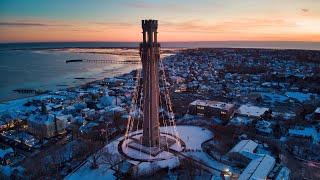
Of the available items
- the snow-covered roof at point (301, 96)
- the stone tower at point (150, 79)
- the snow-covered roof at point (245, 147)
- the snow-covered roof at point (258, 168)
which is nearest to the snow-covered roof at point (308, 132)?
the snow-covered roof at point (245, 147)

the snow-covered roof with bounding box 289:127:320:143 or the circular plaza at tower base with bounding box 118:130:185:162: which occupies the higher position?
the circular plaza at tower base with bounding box 118:130:185:162

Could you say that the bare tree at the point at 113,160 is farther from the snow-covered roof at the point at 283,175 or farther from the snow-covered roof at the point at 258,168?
the snow-covered roof at the point at 283,175

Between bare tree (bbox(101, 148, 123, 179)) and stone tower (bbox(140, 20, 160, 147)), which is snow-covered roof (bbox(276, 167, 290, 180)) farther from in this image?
bare tree (bbox(101, 148, 123, 179))

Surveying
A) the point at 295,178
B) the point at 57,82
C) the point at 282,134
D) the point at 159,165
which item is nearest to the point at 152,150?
the point at 159,165

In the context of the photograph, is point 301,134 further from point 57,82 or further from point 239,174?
point 57,82

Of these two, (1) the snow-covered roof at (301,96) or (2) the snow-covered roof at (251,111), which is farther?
(1) the snow-covered roof at (301,96)

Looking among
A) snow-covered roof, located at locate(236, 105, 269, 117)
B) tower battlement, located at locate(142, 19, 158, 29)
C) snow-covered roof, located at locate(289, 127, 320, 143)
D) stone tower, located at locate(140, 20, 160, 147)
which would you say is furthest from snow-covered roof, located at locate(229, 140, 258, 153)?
snow-covered roof, located at locate(236, 105, 269, 117)
